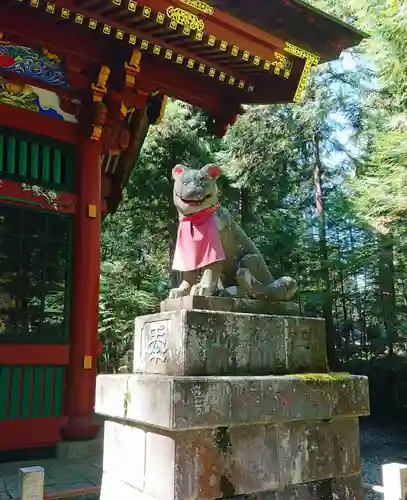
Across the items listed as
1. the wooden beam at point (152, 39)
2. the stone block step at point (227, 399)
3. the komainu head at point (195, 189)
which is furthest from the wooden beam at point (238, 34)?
the stone block step at point (227, 399)

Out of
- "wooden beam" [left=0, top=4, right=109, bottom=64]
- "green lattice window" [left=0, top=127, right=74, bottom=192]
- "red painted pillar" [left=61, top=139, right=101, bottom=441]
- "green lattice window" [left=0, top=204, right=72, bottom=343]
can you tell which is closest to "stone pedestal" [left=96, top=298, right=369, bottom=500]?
"red painted pillar" [left=61, top=139, right=101, bottom=441]

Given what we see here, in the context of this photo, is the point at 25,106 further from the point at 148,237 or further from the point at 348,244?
the point at 148,237

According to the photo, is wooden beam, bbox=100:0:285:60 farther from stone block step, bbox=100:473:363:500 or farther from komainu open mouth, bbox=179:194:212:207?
stone block step, bbox=100:473:363:500

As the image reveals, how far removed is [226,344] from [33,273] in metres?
4.01

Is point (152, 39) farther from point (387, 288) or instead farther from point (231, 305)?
point (387, 288)

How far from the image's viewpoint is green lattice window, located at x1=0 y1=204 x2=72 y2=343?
6.58 meters

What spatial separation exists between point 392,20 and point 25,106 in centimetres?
525

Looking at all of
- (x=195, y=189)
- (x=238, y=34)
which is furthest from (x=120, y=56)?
(x=195, y=189)

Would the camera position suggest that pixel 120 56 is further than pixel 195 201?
Yes

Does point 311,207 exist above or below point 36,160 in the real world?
above

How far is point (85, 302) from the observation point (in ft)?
22.5

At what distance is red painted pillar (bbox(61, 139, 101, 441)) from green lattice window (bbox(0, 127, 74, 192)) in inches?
7.4

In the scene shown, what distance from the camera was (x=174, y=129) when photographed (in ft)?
46.4

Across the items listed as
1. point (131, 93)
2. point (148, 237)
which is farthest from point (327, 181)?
point (131, 93)
